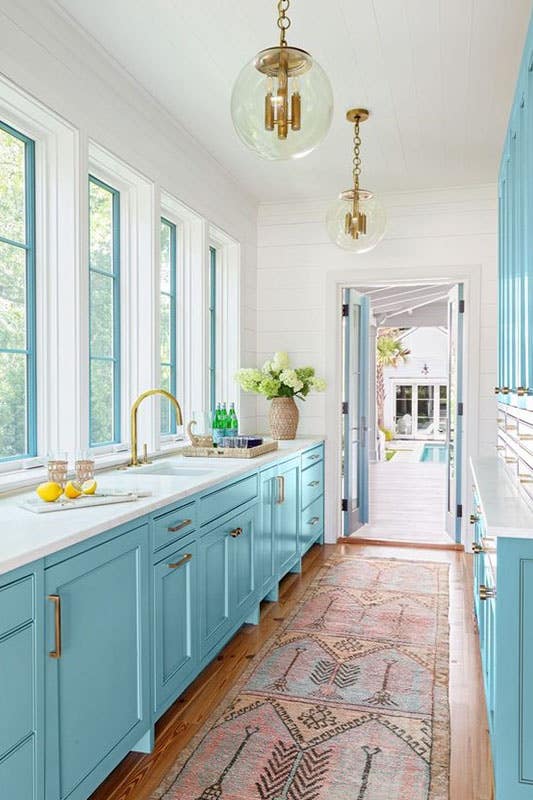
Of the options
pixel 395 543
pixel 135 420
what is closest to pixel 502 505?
pixel 135 420

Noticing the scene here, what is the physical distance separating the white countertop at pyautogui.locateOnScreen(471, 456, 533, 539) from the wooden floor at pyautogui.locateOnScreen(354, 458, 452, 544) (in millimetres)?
2577

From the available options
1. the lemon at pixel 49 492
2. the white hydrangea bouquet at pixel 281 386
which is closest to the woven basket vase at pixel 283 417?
the white hydrangea bouquet at pixel 281 386

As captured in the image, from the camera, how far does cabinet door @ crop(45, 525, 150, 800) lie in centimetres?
175

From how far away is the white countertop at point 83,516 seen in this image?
5.43ft

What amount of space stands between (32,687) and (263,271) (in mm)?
4406

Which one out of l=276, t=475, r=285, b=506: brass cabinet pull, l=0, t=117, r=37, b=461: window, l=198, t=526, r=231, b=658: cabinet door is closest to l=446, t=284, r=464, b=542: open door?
l=276, t=475, r=285, b=506: brass cabinet pull

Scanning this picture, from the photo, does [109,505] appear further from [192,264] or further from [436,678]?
[192,264]

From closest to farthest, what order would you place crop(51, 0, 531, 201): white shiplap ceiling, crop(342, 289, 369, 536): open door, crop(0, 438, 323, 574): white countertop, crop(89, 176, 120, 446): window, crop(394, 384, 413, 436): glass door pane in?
crop(0, 438, 323, 574): white countertop, crop(51, 0, 531, 201): white shiplap ceiling, crop(89, 176, 120, 446): window, crop(342, 289, 369, 536): open door, crop(394, 384, 413, 436): glass door pane

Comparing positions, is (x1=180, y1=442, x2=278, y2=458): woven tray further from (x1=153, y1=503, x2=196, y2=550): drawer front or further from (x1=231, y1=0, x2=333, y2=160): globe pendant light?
(x1=231, y1=0, x2=333, y2=160): globe pendant light

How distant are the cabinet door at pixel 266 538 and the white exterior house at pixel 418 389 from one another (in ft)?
51.4

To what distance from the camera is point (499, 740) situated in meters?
1.96

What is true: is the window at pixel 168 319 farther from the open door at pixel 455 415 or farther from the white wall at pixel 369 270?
the open door at pixel 455 415

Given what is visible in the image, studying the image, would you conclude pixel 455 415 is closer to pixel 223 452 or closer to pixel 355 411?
pixel 355 411

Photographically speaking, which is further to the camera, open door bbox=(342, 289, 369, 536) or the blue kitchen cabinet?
open door bbox=(342, 289, 369, 536)
